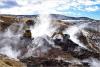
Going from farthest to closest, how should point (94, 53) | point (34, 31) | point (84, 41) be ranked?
point (34, 31)
point (84, 41)
point (94, 53)

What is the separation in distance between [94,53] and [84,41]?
1046 centimetres

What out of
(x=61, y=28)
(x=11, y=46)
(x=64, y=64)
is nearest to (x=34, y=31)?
(x=61, y=28)

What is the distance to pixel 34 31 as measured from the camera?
11012 centimetres

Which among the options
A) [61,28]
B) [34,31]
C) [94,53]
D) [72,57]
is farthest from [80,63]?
[61,28]

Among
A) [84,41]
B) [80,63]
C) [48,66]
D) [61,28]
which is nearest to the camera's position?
[48,66]

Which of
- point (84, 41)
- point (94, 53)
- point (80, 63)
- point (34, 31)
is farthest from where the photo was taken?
point (34, 31)

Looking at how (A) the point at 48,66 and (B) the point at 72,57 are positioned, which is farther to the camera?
(B) the point at 72,57

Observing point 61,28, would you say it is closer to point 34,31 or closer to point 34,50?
point 34,31

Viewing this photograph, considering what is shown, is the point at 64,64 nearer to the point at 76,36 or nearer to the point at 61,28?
the point at 76,36

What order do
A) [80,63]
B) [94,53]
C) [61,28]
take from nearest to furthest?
[80,63] → [94,53] → [61,28]

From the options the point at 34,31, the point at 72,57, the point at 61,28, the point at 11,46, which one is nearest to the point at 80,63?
the point at 72,57

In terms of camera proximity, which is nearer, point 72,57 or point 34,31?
point 72,57

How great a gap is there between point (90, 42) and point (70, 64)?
24.5 metres

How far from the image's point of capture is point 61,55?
277 feet
